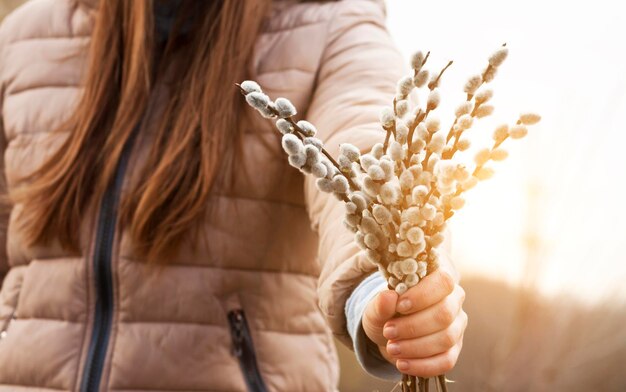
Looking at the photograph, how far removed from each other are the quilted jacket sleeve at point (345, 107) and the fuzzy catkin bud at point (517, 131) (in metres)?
0.31


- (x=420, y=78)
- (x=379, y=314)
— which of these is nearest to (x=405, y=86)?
(x=420, y=78)

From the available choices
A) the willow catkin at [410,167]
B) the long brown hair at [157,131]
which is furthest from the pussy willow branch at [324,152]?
the long brown hair at [157,131]

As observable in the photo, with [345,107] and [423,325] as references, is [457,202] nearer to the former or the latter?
[423,325]

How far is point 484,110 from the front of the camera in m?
0.73

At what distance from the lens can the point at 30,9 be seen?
165cm

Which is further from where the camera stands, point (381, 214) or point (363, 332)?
point (363, 332)

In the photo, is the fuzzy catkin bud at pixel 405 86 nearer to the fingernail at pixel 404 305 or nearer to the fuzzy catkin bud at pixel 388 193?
the fuzzy catkin bud at pixel 388 193

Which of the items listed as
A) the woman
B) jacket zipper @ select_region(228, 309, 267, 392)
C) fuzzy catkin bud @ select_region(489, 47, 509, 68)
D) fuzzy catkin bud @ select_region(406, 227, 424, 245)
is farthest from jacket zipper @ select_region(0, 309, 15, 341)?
fuzzy catkin bud @ select_region(489, 47, 509, 68)

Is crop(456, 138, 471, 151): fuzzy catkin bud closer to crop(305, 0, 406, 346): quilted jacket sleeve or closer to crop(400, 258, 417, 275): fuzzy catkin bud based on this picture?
crop(400, 258, 417, 275): fuzzy catkin bud

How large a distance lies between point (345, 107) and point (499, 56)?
1.84ft

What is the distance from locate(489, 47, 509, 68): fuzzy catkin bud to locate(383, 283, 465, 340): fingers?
25 cm

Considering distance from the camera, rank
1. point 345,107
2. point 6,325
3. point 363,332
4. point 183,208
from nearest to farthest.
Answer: point 363,332 < point 345,107 < point 183,208 < point 6,325

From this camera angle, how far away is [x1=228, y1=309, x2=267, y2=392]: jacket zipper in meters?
1.32

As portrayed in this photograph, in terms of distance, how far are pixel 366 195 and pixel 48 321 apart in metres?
0.83
